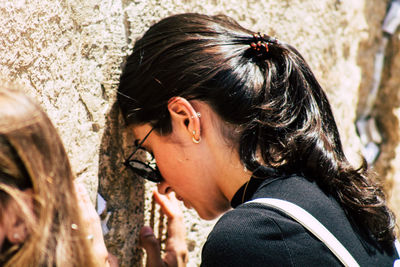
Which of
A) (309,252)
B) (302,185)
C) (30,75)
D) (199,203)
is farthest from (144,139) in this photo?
(309,252)

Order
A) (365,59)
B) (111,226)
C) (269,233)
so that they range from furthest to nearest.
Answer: (365,59), (111,226), (269,233)

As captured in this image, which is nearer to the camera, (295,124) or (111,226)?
(295,124)

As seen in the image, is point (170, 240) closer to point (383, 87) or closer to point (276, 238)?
point (276, 238)

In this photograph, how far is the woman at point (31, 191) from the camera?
97 cm

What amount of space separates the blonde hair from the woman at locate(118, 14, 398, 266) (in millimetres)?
382

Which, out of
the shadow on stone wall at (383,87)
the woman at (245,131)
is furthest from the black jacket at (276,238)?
the shadow on stone wall at (383,87)

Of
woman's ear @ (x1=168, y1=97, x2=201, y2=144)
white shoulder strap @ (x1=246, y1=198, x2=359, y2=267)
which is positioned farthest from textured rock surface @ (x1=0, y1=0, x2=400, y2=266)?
white shoulder strap @ (x1=246, y1=198, x2=359, y2=267)

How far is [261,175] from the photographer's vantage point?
1384mm

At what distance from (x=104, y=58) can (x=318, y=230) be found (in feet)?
2.86

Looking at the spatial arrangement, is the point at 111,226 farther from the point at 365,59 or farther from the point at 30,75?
the point at 365,59

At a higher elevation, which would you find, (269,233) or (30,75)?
(30,75)

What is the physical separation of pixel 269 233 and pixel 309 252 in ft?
0.35

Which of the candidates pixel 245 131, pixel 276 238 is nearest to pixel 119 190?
pixel 245 131

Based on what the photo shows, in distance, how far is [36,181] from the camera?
101 centimetres
